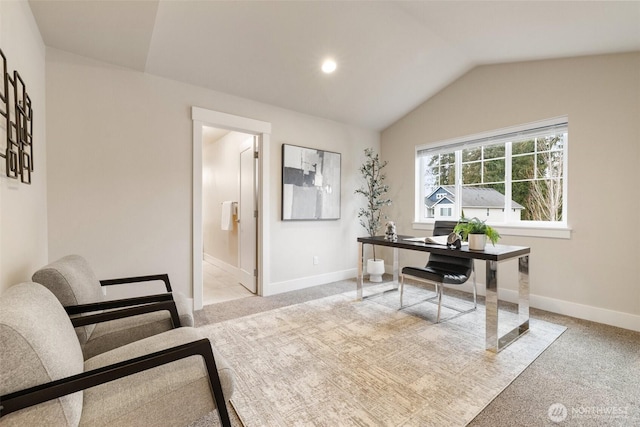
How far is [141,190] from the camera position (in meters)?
2.73

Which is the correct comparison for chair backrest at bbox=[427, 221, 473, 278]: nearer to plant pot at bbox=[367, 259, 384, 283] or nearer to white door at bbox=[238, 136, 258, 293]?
plant pot at bbox=[367, 259, 384, 283]

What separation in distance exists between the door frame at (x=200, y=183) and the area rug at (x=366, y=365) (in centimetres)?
63

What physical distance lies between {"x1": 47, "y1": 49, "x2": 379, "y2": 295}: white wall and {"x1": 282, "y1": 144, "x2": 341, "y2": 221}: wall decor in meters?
0.72

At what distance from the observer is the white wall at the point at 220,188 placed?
4590mm

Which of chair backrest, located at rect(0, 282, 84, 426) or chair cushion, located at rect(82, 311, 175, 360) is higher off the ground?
chair backrest, located at rect(0, 282, 84, 426)

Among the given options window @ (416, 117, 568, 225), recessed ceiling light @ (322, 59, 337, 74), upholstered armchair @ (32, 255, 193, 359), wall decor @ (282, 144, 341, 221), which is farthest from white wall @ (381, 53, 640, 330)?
upholstered armchair @ (32, 255, 193, 359)

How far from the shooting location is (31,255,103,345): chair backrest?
145cm

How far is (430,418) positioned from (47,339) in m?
1.70

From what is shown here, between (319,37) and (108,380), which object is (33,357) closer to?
(108,380)

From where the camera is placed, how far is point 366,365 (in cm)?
199

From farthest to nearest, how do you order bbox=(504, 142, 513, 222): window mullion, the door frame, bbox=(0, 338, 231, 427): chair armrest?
bbox=(504, 142, 513, 222): window mullion → the door frame → bbox=(0, 338, 231, 427): chair armrest

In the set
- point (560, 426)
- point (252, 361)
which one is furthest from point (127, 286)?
point (560, 426)

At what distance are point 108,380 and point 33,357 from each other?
0.22m

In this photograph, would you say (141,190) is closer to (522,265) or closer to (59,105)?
(59,105)
